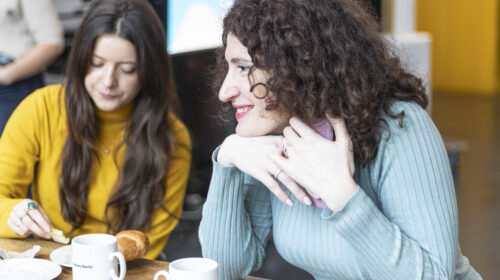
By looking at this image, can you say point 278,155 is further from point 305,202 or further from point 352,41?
point 352,41

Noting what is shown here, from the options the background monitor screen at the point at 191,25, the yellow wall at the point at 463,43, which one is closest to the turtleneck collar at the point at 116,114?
the background monitor screen at the point at 191,25

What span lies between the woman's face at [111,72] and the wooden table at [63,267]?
490 mm

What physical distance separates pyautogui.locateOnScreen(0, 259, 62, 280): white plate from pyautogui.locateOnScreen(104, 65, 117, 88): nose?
63 cm

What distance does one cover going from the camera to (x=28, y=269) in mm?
1339

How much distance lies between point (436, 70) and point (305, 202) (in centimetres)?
724

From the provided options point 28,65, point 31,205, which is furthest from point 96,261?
point 28,65

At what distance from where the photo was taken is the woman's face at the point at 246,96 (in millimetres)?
1301

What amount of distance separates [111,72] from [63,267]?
0.65 metres

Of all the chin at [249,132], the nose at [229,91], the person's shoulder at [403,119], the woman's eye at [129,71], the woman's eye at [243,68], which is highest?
the woman's eye at [243,68]

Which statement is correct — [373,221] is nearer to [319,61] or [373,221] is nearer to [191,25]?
[319,61]

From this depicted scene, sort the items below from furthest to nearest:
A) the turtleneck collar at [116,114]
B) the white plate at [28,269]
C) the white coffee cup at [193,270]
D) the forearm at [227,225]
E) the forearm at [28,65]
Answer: the forearm at [28,65] → the turtleneck collar at [116,114] → the forearm at [227,225] → the white plate at [28,269] → the white coffee cup at [193,270]

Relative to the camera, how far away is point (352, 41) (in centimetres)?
126

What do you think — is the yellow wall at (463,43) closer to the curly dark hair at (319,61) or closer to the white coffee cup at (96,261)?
the curly dark hair at (319,61)

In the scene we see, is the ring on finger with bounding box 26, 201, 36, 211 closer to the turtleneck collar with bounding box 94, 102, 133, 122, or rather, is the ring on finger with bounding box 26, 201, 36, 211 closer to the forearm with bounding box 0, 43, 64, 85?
the turtleneck collar with bounding box 94, 102, 133, 122
